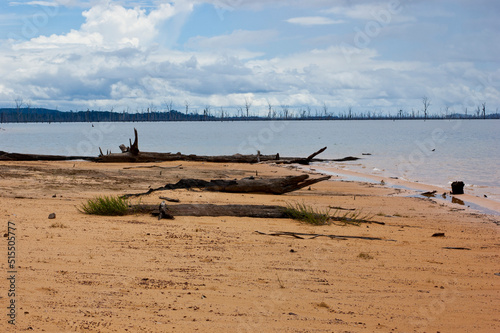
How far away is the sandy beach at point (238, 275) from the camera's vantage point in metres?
4.38

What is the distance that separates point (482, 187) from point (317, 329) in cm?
1955

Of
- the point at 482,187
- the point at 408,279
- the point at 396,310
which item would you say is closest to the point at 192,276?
the point at 396,310

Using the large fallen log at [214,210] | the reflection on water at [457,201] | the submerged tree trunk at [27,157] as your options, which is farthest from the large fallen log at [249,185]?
the submerged tree trunk at [27,157]

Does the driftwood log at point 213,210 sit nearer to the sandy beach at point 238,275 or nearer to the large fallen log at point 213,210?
the large fallen log at point 213,210

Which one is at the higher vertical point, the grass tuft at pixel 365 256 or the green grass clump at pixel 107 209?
the green grass clump at pixel 107 209

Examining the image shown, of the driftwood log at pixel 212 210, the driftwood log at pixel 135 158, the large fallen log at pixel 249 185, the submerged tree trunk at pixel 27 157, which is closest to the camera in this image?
the driftwood log at pixel 212 210

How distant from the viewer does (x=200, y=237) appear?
7.71 meters

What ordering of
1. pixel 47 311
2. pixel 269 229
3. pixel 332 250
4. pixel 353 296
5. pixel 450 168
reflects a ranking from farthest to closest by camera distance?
pixel 450 168 < pixel 269 229 < pixel 332 250 < pixel 353 296 < pixel 47 311

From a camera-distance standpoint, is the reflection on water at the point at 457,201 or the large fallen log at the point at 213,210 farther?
the reflection on water at the point at 457,201

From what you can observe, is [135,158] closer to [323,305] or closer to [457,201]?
[457,201]

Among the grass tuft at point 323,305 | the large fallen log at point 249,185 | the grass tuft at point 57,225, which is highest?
the large fallen log at point 249,185

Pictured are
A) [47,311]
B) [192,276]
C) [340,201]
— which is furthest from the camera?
[340,201]

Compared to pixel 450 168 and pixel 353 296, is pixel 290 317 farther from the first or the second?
pixel 450 168

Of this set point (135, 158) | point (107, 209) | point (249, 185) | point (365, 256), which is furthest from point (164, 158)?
point (365, 256)
